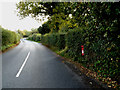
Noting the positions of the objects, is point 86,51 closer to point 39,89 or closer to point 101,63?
point 101,63

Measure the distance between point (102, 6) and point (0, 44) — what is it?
15.5 metres

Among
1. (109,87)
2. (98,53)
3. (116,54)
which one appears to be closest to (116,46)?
(116,54)

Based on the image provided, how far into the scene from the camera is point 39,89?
3.88 m

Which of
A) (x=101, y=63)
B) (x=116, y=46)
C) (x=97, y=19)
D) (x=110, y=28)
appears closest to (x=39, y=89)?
(x=101, y=63)

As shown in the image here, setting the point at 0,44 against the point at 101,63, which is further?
the point at 0,44

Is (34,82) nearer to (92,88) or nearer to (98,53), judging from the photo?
(92,88)

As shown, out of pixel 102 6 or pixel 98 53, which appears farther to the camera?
pixel 98 53

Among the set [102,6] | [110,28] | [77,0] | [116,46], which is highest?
[77,0]

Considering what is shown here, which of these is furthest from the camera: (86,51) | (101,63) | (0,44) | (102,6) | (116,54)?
(0,44)

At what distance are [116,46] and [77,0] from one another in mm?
4308

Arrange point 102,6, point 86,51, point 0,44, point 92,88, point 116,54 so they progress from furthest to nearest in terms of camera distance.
→ point 0,44 < point 86,51 < point 102,6 < point 116,54 < point 92,88

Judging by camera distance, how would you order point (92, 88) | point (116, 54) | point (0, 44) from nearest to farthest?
point (92, 88) → point (116, 54) → point (0, 44)

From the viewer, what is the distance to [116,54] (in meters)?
4.06

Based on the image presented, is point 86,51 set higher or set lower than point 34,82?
higher
